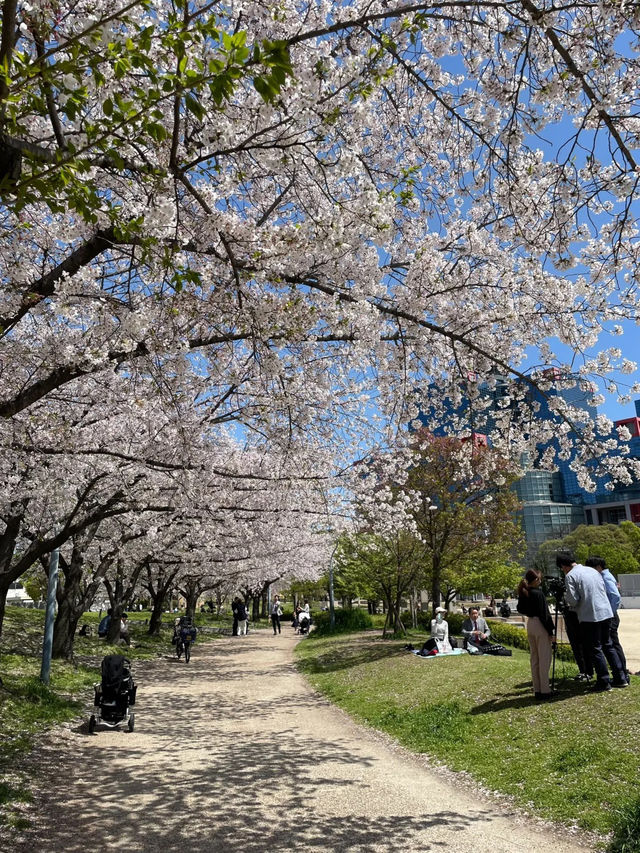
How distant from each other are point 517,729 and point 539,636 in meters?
1.26

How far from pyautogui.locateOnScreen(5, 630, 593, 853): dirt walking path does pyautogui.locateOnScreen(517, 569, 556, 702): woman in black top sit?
1981 millimetres

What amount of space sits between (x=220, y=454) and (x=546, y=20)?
936 cm

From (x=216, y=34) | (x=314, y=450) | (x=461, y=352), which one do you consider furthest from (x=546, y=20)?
(x=314, y=450)

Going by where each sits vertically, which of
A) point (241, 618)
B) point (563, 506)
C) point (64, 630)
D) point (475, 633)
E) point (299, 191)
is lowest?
point (241, 618)

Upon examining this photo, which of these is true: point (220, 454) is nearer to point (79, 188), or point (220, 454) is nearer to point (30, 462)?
point (30, 462)

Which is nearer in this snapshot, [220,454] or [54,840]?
[54,840]

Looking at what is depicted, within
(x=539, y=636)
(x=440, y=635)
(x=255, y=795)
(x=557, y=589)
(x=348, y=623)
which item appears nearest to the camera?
(x=255, y=795)

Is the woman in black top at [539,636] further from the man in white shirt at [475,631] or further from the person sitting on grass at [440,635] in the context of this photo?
the man in white shirt at [475,631]

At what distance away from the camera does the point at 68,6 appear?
4750 mm

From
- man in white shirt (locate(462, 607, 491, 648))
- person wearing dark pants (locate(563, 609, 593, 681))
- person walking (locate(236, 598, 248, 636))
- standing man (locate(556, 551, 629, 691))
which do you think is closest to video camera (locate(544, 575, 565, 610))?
person wearing dark pants (locate(563, 609, 593, 681))

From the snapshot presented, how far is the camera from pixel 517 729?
652 cm

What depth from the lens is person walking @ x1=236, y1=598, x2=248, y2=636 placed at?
27.6 meters

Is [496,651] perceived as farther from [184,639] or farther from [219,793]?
[219,793]

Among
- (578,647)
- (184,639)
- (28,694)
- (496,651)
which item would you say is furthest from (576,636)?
(184,639)
